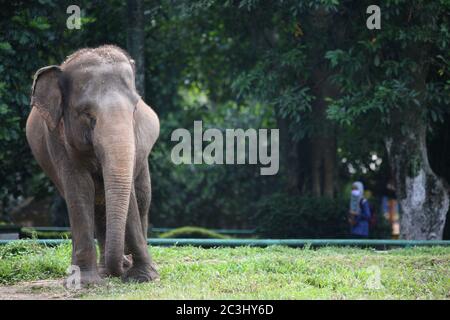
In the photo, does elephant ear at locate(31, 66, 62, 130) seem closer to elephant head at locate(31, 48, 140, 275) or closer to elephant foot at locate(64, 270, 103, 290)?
elephant head at locate(31, 48, 140, 275)

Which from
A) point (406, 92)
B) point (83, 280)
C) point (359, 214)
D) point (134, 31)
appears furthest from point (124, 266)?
point (359, 214)

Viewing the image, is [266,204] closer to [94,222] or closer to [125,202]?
[94,222]

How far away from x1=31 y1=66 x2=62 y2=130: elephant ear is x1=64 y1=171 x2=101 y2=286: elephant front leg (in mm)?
667

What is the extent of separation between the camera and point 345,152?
21234mm

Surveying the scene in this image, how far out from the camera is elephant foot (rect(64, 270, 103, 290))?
9539 mm

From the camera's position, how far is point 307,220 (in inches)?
734

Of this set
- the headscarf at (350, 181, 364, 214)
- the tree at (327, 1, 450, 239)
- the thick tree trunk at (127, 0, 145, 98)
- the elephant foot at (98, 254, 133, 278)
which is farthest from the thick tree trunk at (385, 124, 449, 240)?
the elephant foot at (98, 254, 133, 278)

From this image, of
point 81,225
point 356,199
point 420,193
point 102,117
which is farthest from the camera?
point 356,199

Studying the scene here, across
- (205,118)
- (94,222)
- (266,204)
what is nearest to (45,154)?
(94,222)

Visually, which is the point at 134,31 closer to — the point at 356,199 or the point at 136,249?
the point at 356,199

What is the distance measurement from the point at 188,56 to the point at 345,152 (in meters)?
4.65

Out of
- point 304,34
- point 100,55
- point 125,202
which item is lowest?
point 125,202

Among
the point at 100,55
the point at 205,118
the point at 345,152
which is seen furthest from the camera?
the point at 205,118

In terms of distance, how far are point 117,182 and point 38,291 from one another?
1.64m
